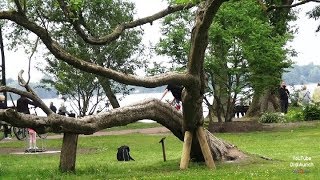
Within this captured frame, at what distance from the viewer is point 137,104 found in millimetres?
15867

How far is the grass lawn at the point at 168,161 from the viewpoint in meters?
14.1

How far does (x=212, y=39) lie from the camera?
32.2 meters

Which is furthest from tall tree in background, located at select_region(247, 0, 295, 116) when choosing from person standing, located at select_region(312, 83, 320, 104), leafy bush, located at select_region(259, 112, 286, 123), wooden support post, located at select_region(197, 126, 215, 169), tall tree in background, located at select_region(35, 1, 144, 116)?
wooden support post, located at select_region(197, 126, 215, 169)

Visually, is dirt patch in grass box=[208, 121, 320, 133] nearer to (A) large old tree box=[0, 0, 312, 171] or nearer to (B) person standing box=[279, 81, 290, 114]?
(B) person standing box=[279, 81, 290, 114]

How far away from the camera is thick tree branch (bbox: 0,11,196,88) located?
13297mm

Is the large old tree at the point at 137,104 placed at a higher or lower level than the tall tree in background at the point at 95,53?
lower

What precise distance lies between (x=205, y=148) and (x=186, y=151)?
51 cm

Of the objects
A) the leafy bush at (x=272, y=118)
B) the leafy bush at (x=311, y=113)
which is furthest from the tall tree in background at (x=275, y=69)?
the leafy bush at (x=311, y=113)

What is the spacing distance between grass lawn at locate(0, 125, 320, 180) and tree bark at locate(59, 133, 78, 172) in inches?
11.0

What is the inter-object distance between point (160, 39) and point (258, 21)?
17.9 feet

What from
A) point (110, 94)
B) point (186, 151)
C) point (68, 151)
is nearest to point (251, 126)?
point (110, 94)

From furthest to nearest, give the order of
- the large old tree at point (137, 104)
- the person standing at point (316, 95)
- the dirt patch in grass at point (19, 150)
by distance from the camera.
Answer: the person standing at point (316, 95)
the dirt patch in grass at point (19, 150)
the large old tree at point (137, 104)

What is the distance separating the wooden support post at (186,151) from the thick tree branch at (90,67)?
150cm

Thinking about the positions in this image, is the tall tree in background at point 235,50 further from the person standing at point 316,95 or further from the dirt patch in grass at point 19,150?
the dirt patch in grass at point 19,150
